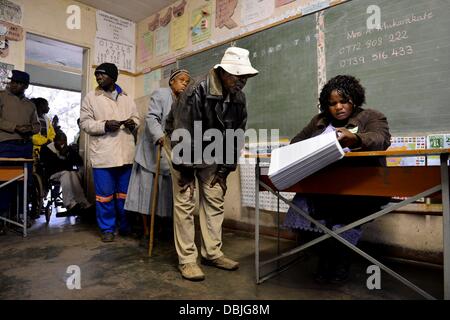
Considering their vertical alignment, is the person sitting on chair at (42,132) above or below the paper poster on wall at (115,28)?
below

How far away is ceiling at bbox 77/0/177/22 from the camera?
Result: 3.89 metres

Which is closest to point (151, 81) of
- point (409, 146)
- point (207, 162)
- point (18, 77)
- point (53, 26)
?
point (53, 26)

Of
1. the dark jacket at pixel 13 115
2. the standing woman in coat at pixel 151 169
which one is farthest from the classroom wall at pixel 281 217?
the dark jacket at pixel 13 115

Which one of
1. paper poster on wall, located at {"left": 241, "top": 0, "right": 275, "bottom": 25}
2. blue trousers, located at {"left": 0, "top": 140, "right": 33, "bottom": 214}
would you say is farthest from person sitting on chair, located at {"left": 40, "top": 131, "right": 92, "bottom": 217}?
paper poster on wall, located at {"left": 241, "top": 0, "right": 275, "bottom": 25}

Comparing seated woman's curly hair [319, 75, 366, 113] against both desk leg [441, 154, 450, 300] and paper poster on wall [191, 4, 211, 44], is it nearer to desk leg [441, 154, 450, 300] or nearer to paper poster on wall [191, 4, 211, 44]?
desk leg [441, 154, 450, 300]

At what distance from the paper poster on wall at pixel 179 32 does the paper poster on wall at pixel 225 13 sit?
535 mm

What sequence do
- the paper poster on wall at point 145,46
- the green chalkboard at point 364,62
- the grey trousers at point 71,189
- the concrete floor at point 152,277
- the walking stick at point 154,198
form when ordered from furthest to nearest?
the paper poster on wall at point 145,46 < the grey trousers at point 71,189 < the walking stick at point 154,198 < the green chalkboard at point 364,62 < the concrete floor at point 152,277

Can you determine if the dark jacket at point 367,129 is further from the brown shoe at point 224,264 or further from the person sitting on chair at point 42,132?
the person sitting on chair at point 42,132

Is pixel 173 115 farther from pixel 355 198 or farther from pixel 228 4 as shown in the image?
pixel 228 4

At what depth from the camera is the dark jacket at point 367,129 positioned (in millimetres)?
1406

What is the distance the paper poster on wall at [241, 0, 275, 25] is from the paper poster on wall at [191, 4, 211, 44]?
524 mm

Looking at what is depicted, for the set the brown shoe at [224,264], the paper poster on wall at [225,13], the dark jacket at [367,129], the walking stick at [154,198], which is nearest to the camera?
the dark jacket at [367,129]

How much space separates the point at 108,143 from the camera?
8.54ft
